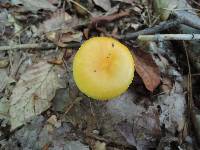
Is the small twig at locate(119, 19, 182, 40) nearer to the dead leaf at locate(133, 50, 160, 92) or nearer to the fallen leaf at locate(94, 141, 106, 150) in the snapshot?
the dead leaf at locate(133, 50, 160, 92)

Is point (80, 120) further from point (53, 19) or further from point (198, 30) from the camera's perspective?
point (198, 30)

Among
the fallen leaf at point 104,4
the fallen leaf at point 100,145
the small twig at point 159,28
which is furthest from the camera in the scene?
the fallen leaf at point 104,4

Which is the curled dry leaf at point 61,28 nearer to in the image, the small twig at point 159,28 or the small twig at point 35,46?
the small twig at point 35,46

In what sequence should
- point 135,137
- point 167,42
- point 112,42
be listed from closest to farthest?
point 112,42 < point 135,137 < point 167,42

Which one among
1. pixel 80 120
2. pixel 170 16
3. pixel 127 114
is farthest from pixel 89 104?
pixel 170 16

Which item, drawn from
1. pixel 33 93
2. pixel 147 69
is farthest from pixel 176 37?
pixel 33 93

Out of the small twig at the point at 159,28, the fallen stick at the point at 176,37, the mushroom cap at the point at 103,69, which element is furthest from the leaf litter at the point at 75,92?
the mushroom cap at the point at 103,69
